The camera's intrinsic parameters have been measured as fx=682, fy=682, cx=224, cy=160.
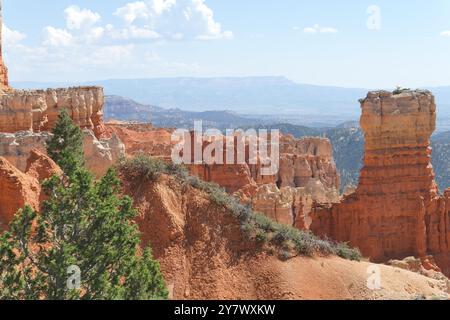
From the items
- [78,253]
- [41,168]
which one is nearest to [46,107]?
[41,168]

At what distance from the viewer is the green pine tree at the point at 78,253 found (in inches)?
504

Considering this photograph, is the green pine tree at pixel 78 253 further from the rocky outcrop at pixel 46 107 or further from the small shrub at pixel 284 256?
the rocky outcrop at pixel 46 107

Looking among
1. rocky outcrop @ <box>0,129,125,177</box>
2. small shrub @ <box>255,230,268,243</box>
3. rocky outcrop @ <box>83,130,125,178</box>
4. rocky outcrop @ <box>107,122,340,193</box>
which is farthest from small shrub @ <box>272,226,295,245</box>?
rocky outcrop @ <box>107,122,340,193</box>

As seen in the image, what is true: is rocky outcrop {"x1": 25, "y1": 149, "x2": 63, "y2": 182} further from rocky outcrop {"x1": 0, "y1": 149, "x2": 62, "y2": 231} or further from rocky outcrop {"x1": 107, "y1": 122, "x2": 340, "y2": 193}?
rocky outcrop {"x1": 107, "y1": 122, "x2": 340, "y2": 193}

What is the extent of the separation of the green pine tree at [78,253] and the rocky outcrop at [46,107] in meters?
19.6

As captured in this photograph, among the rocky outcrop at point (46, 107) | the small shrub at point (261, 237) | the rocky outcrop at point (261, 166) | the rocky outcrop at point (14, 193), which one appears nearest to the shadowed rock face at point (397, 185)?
the rocky outcrop at point (261, 166)

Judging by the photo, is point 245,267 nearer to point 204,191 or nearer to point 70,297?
point 204,191

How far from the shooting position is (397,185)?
33031mm

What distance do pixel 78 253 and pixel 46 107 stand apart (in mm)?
23335

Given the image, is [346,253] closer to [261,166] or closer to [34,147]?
[34,147]

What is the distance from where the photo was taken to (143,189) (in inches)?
765

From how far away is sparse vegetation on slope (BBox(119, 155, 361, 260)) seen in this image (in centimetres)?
1852

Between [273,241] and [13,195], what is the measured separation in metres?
6.93

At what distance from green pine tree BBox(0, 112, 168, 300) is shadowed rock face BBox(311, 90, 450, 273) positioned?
20.6m
